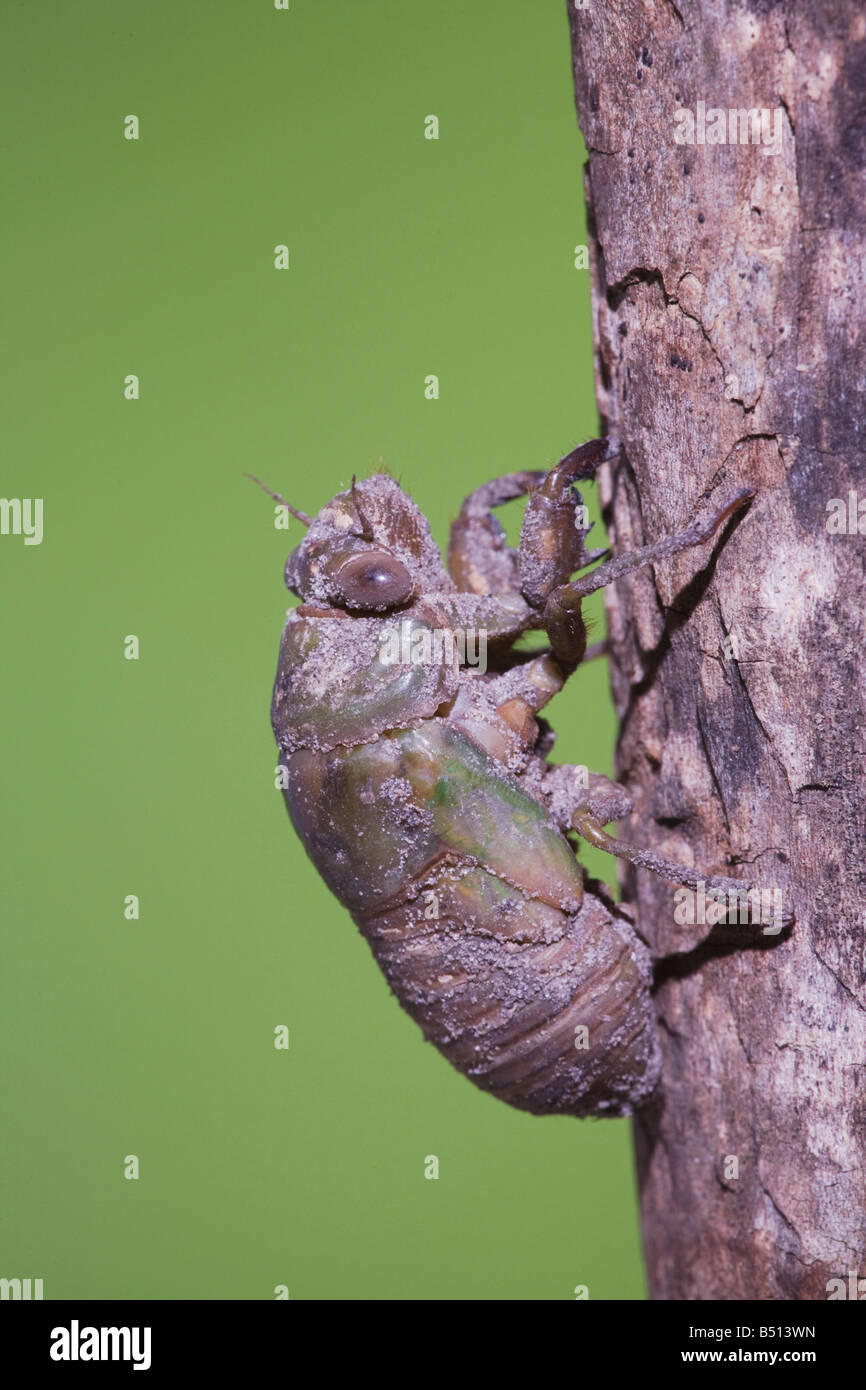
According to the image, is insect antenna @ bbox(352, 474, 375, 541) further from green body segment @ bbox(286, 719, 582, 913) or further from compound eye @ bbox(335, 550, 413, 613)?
green body segment @ bbox(286, 719, 582, 913)

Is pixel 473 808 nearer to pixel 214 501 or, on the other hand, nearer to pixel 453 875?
pixel 453 875

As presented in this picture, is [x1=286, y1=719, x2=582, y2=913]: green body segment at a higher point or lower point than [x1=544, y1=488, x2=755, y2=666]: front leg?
lower

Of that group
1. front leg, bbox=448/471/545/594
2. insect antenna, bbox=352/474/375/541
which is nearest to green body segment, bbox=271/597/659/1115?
insect antenna, bbox=352/474/375/541

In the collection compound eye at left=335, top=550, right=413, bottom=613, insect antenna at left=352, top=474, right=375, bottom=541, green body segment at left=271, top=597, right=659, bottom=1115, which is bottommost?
green body segment at left=271, top=597, right=659, bottom=1115

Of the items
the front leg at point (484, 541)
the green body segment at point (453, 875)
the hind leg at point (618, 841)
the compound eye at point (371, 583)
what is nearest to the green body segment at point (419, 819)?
the green body segment at point (453, 875)

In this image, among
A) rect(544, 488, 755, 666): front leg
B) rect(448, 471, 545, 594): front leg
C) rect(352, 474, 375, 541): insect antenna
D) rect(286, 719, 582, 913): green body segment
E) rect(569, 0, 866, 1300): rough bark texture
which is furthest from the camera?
rect(448, 471, 545, 594): front leg
